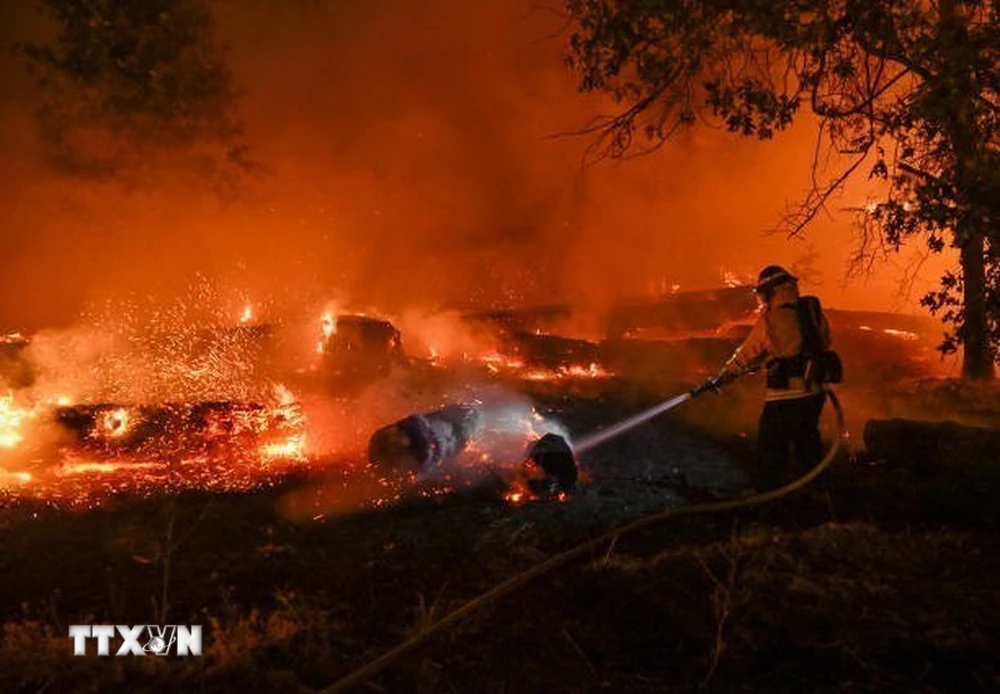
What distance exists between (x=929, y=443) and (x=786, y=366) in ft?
5.95

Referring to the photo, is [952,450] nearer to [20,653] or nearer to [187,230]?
[20,653]

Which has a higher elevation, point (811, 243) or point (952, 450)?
Answer: point (811, 243)

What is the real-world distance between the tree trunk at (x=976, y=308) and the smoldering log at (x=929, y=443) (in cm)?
196

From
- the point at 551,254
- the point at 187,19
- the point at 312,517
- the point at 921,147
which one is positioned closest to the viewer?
the point at 312,517

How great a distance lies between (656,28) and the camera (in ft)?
19.0

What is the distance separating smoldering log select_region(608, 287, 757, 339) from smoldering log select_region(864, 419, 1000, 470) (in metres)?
8.81

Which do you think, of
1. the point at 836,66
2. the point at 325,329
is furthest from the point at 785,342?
the point at 325,329

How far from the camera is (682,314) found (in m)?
15.8

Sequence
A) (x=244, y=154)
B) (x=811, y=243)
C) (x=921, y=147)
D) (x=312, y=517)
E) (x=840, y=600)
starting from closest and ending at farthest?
(x=840, y=600), (x=312, y=517), (x=921, y=147), (x=244, y=154), (x=811, y=243)

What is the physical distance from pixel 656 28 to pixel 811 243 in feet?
70.2

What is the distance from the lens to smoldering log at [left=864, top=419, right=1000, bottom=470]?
581 centimetres

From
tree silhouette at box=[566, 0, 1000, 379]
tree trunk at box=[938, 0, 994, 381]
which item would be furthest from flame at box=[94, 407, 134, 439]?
tree trunk at box=[938, 0, 994, 381]

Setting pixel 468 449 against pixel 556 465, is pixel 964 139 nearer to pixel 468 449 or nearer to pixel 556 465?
pixel 556 465

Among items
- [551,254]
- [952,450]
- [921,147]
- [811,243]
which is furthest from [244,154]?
[811,243]
